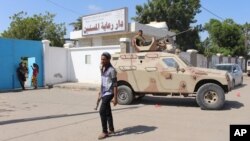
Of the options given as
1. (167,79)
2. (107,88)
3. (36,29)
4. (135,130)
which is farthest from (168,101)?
(36,29)

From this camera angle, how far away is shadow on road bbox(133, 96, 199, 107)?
1440 cm

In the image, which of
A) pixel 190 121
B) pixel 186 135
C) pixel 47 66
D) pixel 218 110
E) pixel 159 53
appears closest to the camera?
pixel 186 135

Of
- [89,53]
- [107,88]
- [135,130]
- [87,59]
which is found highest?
[89,53]

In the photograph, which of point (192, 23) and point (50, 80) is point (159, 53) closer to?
point (50, 80)

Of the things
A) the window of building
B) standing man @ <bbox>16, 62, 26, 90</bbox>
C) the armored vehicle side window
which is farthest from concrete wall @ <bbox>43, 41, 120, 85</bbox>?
the armored vehicle side window

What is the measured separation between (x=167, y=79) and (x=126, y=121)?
3.86m

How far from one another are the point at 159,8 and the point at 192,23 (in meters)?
5.04

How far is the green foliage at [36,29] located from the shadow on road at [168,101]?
2923 cm

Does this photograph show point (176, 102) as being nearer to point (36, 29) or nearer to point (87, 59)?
point (87, 59)

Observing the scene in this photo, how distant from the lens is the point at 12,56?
2156cm

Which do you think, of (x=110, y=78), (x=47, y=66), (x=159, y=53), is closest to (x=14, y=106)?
(x=159, y=53)

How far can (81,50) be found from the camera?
81.0 feet

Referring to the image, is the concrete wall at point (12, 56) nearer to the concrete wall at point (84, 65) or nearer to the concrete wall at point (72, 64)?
the concrete wall at point (72, 64)

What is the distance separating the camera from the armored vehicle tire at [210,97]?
1262 centimetres
